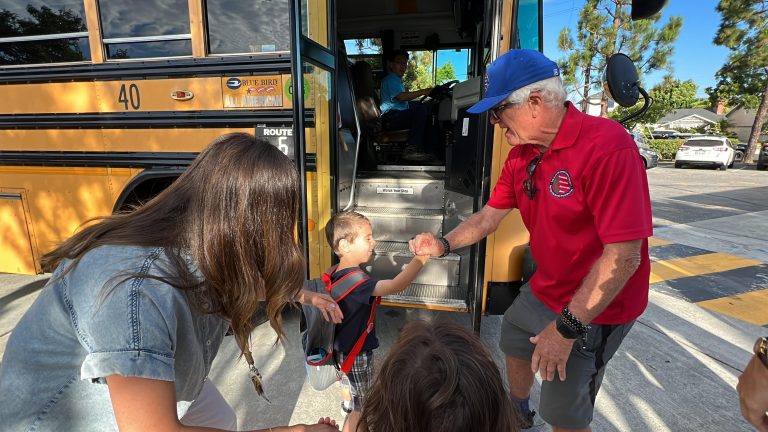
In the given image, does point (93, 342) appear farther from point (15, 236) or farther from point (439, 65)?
point (439, 65)

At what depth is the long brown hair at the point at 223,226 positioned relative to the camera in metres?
0.96

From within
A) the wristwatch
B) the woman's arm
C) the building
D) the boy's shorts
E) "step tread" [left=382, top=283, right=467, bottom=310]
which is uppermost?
the building

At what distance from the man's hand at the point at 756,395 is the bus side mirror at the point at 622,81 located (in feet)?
3.77

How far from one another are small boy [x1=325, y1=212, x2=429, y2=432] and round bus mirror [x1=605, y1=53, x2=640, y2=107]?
44.1 inches

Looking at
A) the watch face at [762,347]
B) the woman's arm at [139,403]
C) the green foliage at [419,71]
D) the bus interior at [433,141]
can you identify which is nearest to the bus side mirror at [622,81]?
the bus interior at [433,141]

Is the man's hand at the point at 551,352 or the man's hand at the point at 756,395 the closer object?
the man's hand at the point at 756,395

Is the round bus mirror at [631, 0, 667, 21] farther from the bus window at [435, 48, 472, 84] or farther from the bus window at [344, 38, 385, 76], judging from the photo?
the bus window at [344, 38, 385, 76]

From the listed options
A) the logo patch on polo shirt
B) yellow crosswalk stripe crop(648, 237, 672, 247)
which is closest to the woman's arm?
the logo patch on polo shirt

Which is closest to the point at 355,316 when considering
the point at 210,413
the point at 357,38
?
the point at 210,413

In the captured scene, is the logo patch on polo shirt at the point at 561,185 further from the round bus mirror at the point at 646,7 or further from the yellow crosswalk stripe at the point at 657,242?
the yellow crosswalk stripe at the point at 657,242

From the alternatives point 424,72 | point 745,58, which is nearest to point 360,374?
point 424,72

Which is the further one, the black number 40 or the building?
the building

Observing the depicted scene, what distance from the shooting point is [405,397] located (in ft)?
2.79

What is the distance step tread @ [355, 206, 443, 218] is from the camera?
10.8ft
